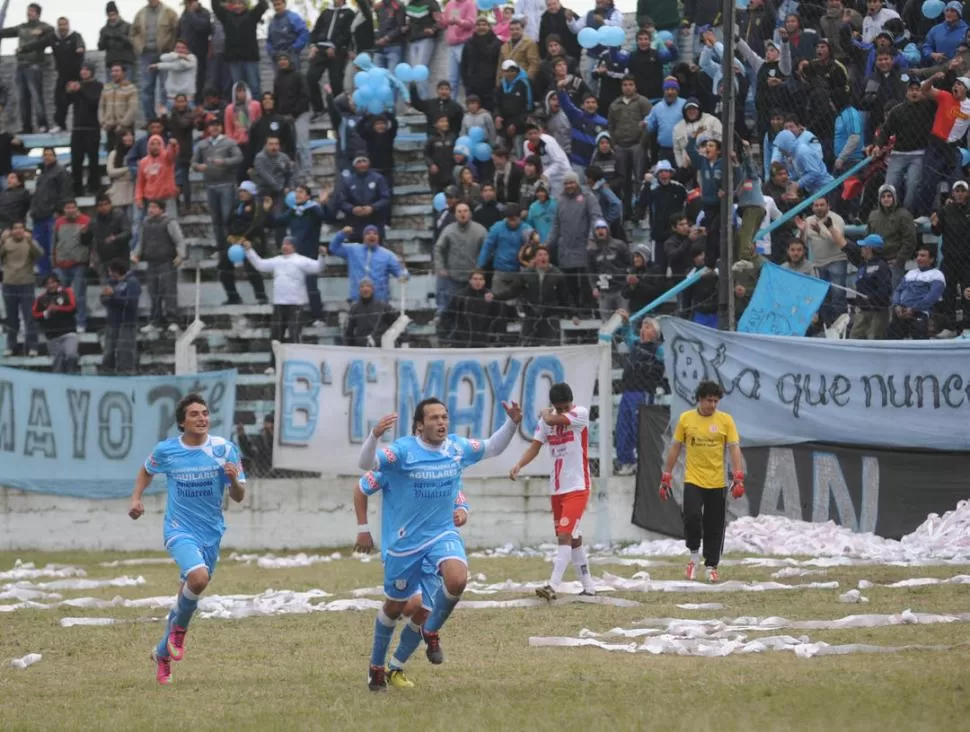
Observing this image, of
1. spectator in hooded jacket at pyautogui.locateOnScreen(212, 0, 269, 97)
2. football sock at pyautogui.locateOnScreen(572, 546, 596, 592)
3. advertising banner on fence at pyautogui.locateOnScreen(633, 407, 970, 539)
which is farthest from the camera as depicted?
spectator in hooded jacket at pyautogui.locateOnScreen(212, 0, 269, 97)

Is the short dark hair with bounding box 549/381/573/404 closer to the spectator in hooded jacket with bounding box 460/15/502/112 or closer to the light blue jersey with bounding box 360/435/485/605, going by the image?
the light blue jersey with bounding box 360/435/485/605

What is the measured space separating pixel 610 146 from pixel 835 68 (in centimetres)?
340

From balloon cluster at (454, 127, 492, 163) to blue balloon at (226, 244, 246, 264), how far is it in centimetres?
354

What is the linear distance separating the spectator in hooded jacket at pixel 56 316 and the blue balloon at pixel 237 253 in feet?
7.94

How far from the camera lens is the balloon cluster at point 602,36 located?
25969 mm

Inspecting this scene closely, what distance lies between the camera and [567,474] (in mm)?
16469

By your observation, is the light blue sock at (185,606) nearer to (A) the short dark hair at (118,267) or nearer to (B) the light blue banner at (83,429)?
(B) the light blue banner at (83,429)

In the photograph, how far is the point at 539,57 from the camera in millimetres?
26406

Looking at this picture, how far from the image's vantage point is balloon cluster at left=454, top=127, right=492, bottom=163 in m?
25.8

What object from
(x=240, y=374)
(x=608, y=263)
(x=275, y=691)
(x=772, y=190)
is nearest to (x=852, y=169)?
(x=772, y=190)

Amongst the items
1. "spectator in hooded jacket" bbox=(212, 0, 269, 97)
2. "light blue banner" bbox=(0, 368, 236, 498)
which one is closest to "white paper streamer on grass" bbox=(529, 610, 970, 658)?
"light blue banner" bbox=(0, 368, 236, 498)

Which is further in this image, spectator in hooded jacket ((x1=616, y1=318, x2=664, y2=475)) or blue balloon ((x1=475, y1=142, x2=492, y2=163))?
blue balloon ((x1=475, y1=142, x2=492, y2=163))

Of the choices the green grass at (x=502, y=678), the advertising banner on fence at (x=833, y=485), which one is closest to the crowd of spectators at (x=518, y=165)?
the advertising banner on fence at (x=833, y=485)

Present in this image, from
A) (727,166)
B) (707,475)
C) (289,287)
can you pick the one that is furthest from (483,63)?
(707,475)
